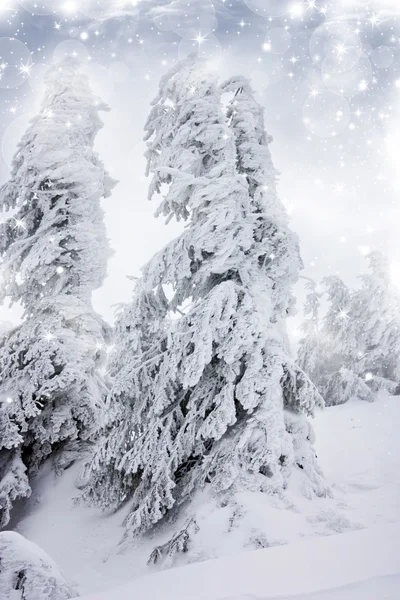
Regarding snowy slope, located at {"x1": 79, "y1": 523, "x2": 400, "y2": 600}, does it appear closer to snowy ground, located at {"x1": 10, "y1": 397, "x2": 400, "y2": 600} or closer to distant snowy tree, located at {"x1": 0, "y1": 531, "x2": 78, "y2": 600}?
snowy ground, located at {"x1": 10, "y1": 397, "x2": 400, "y2": 600}

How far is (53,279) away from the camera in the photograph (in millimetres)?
11586

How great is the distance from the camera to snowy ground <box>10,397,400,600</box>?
2166mm

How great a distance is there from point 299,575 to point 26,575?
2984 mm

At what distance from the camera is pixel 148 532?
6.51 meters

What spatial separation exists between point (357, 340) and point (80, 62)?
20.1 metres

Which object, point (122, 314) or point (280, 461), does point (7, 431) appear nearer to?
point (122, 314)

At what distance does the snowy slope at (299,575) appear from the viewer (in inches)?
79.7

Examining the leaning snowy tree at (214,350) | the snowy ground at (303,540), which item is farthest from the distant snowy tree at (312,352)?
the leaning snowy tree at (214,350)

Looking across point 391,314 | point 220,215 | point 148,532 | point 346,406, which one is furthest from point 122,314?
point 391,314

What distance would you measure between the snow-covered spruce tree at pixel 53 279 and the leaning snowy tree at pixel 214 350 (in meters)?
2.94

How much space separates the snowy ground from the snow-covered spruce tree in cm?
155

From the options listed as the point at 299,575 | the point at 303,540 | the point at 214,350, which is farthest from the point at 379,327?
the point at 299,575

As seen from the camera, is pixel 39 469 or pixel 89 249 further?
pixel 89 249

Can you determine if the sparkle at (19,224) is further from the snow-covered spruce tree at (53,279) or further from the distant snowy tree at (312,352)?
the distant snowy tree at (312,352)
